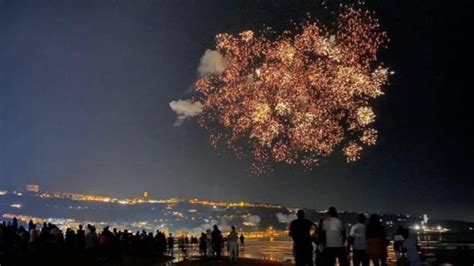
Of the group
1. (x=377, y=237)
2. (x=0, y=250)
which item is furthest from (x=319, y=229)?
(x=0, y=250)

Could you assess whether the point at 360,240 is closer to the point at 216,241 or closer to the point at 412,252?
the point at 412,252

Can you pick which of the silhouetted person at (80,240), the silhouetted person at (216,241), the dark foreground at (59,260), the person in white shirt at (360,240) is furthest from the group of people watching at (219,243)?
the person in white shirt at (360,240)

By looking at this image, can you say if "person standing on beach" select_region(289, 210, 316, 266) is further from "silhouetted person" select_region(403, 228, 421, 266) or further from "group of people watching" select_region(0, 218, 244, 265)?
"group of people watching" select_region(0, 218, 244, 265)

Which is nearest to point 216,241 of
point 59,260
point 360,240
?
point 59,260

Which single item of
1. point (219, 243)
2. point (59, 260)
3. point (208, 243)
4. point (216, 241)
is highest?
point (216, 241)

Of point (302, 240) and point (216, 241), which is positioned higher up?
point (302, 240)

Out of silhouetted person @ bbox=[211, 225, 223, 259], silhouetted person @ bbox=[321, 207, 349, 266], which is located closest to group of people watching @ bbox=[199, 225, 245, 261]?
silhouetted person @ bbox=[211, 225, 223, 259]
